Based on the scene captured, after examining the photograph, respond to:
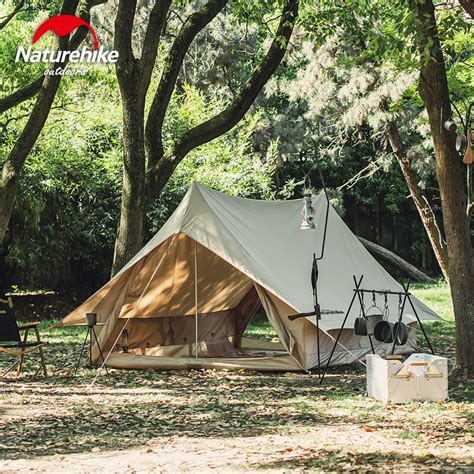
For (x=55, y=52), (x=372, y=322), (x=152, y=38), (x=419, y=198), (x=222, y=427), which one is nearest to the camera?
(x=222, y=427)

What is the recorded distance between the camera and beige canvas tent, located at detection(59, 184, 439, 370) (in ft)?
27.6

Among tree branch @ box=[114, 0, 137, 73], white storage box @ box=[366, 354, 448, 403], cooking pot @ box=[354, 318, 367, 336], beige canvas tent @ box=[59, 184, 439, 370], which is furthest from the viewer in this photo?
tree branch @ box=[114, 0, 137, 73]

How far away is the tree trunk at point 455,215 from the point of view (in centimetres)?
741

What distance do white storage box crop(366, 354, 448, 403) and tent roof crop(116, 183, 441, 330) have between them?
1.73m

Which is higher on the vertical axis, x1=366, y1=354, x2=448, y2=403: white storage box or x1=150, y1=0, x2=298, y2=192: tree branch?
x1=150, y1=0, x2=298, y2=192: tree branch

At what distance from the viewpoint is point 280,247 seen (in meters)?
9.11

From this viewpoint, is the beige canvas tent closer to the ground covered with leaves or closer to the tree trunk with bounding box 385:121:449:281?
the ground covered with leaves

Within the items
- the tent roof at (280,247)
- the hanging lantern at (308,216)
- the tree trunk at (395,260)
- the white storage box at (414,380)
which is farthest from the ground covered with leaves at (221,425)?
the tree trunk at (395,260)

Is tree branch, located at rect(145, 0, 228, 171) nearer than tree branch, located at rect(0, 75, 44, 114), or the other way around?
tree branch, located at rect(0, 75, 44, 114)

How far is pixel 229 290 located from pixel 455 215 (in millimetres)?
3294

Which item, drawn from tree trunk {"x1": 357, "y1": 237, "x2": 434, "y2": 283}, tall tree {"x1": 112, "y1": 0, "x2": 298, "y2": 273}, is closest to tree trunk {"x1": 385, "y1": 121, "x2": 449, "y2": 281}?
tree trunk {"x1": 357, "y1": 237, "x2": 434, "y2": 283}

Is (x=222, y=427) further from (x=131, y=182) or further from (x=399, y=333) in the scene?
(x=131, y=182)

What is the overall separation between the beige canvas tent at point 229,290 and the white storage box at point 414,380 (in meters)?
1.51

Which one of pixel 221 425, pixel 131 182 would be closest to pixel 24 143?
pixel 131 182
